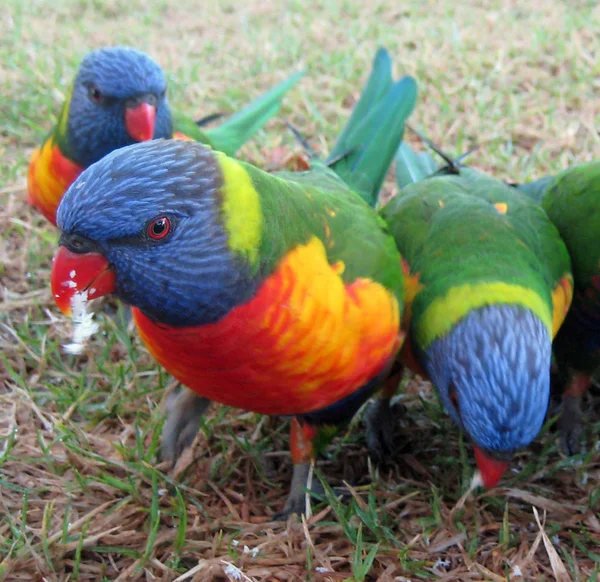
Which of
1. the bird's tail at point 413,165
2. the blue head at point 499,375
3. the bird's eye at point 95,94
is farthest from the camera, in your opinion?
the bird's tail at point 413,165

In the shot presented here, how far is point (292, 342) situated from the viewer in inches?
69.4

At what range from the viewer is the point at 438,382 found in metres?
2.04

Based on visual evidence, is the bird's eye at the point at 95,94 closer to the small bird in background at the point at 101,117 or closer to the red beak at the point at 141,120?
the small bird in background at the point at 101,117

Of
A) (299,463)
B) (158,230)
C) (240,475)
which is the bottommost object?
(240,475)

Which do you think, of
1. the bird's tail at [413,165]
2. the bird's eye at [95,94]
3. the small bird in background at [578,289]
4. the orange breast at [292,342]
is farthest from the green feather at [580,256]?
the bird's eye at [95,94]

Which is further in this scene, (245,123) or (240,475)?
(245,123)

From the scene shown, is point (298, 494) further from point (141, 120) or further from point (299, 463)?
point (141, 120)

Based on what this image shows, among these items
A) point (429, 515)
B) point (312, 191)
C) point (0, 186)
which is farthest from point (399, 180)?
point (0, 186)

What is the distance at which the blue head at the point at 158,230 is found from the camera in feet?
4.94

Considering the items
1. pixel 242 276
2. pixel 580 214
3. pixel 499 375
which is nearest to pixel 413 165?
pixel 580 214

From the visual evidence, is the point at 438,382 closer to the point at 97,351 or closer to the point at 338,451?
the point at 338,451

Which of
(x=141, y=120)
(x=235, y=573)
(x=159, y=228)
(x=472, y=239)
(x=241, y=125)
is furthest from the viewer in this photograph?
→ (x=241, y=125)

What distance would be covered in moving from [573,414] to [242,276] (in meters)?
1.64

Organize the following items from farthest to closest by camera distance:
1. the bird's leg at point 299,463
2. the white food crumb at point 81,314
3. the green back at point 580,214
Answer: the green back at point 580,214
the bird's leg at point 299,463
the white food crumb at point 81,314
